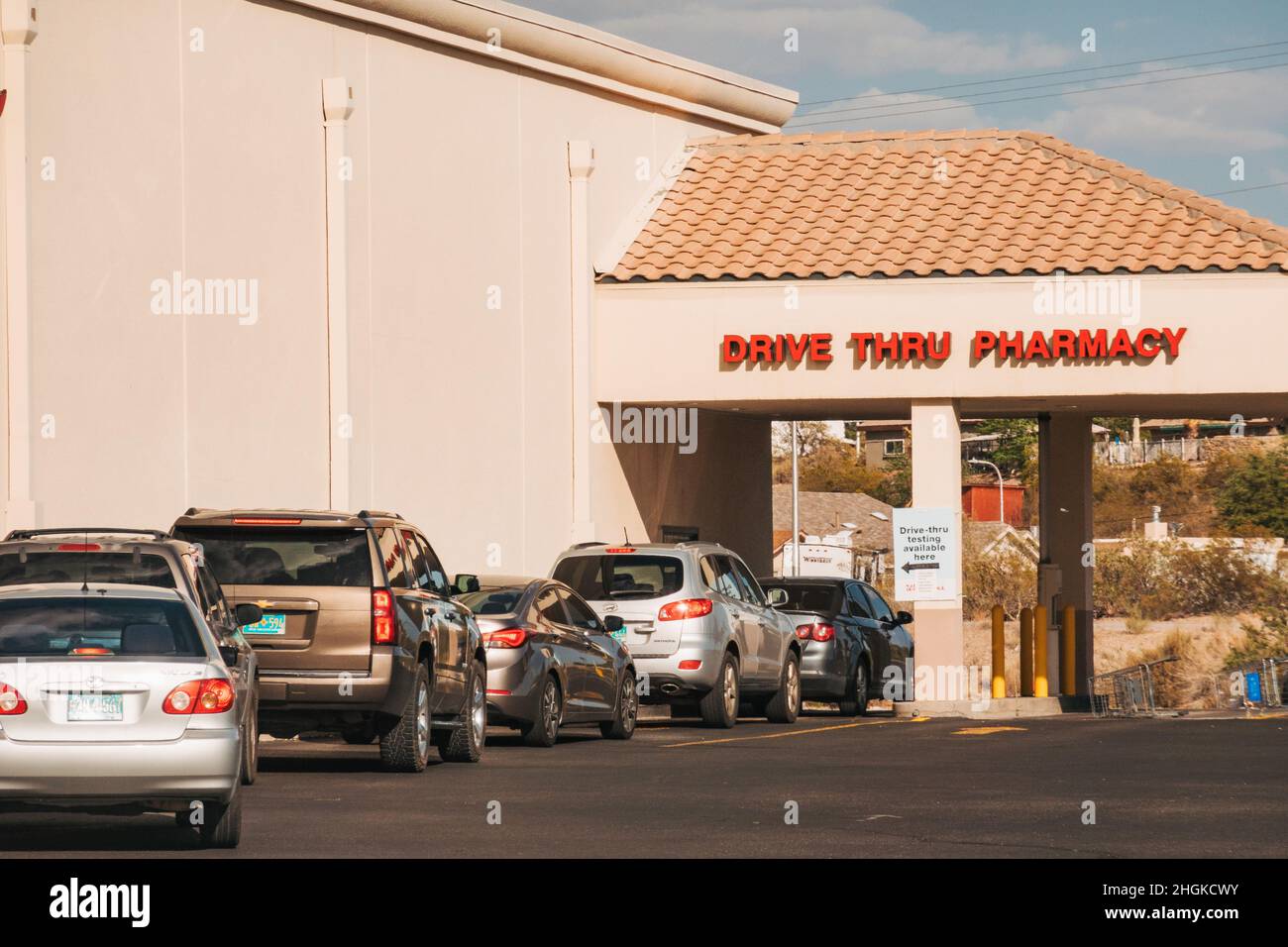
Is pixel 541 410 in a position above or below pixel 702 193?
below

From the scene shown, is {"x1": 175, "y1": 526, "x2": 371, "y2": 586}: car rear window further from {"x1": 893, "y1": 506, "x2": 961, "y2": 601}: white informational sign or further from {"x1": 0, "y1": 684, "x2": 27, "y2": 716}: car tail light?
{"x1": 893, "y1": 506, "x2": 961, "y2": 601}: white informational sign

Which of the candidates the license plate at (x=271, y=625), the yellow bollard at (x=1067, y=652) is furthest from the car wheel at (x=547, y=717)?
the yellow bollard at (x=1067, y=652)

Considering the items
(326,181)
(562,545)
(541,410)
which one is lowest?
(562,545)

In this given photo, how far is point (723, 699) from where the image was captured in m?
22.6

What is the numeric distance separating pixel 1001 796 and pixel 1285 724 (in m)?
11.4

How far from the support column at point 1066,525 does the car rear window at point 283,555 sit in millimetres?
19836

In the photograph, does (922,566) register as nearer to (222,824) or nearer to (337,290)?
(337,290)

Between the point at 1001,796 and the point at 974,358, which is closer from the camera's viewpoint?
the point at 1001,796
